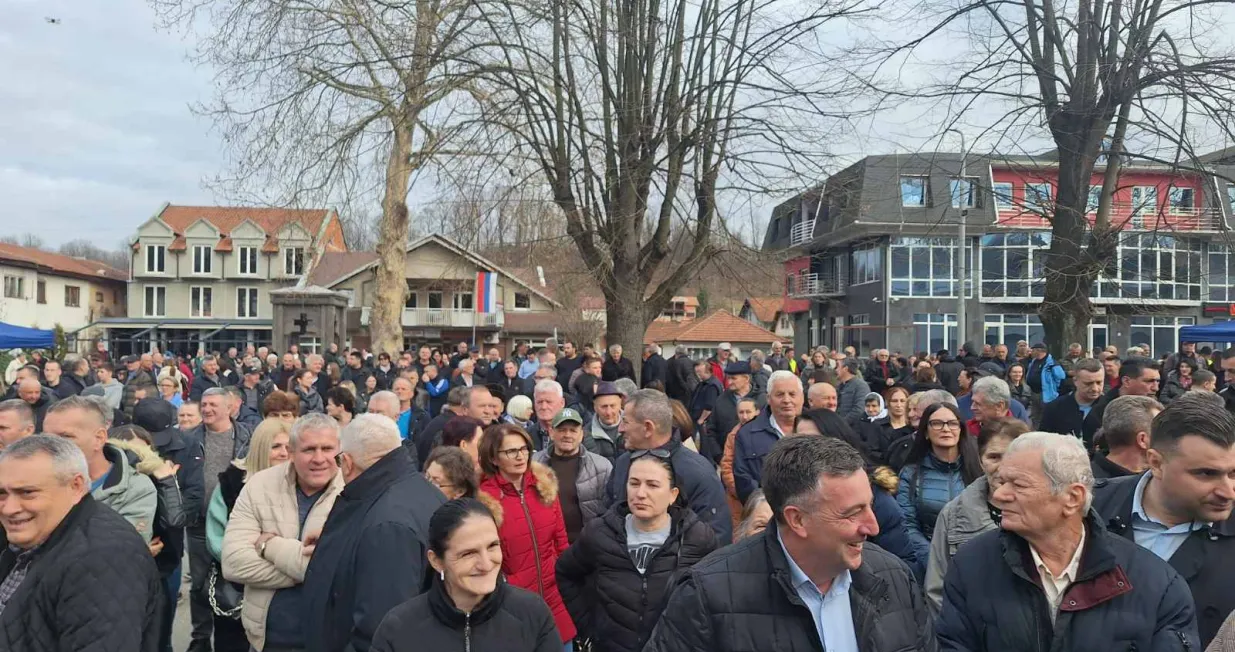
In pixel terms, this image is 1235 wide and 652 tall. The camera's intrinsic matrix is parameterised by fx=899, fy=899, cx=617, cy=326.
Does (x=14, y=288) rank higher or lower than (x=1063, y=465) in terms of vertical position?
higher

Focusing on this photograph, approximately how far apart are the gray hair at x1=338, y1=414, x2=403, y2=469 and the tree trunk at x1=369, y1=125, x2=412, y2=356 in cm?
1802

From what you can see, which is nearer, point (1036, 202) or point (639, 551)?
point (639, 551)

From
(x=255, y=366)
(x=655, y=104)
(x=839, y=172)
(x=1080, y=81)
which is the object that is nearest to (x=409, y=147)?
(x=255, y=366)

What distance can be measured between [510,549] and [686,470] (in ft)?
3.28

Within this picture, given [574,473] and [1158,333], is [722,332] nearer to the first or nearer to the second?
[1158,333]

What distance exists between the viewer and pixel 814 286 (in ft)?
151

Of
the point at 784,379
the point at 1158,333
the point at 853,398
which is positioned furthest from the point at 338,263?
the point at 784,379

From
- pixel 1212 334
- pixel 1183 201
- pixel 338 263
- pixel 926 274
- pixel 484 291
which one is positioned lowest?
pixel 1212 334

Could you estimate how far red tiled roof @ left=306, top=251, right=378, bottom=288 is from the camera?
5519 centimetres

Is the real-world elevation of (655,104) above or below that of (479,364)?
above

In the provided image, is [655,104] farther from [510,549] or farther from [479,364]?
[510,549]

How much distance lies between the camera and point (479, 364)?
1698cm

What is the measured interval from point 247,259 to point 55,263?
11.3m

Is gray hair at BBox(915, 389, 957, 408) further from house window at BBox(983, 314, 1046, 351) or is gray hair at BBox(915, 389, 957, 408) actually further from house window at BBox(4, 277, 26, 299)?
house window at BBox(4, 277, 26, 299)
